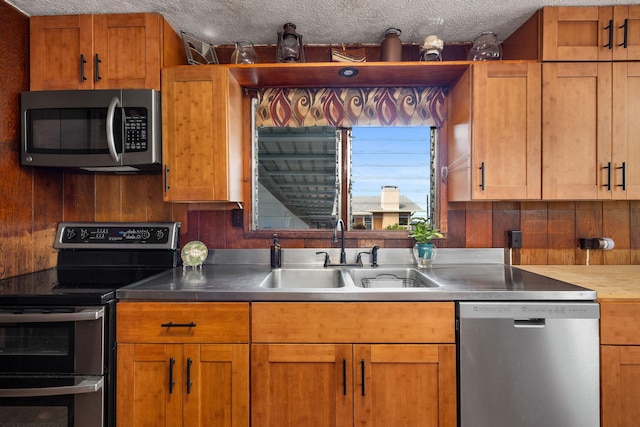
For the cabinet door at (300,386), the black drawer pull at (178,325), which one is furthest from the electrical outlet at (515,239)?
the black drawer pull at (178,325)

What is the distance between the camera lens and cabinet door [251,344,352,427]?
1495 mm

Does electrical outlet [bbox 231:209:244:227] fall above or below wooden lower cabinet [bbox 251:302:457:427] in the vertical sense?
above

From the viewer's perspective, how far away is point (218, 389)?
1.50m

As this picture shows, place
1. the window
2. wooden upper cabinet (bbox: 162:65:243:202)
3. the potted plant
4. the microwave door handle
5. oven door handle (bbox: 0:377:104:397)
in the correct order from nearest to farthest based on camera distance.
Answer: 1. oven door handle (bbox: 0:377:104:397)
2. the microwave door handle
3. wooden upper cabinet (bbox: 162:65:243:202)
4. the potted plant
5. the window

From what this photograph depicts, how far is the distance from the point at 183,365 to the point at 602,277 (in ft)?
6.99

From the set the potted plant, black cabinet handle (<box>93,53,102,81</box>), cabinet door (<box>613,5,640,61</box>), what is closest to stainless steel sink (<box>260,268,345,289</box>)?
the potted plant

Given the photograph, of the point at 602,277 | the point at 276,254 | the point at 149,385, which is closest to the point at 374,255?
the point at 276,254

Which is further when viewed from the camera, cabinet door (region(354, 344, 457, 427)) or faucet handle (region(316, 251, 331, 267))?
faucet handle (region(316, 251, 331, 267))

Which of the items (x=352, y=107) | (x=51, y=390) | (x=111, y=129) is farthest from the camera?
(x=352, y=107)

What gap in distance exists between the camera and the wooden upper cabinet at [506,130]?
1.82 m

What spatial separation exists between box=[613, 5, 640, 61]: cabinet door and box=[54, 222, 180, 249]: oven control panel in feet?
8.77

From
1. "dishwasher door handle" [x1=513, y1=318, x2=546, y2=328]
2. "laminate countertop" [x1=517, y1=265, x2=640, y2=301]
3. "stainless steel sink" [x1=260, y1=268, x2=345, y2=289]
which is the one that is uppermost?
"laminate countertop" [x1=517, y1=265, x2=640, y2=301]

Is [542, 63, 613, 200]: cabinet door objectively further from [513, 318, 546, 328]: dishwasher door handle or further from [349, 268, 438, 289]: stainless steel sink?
[349, 268, 438, 289]: stainless steel sink

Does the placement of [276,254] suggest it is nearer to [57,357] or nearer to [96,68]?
[57,357]
